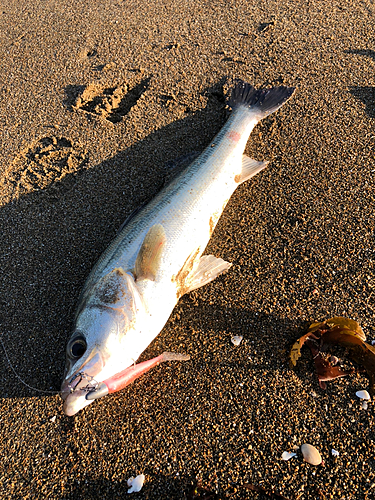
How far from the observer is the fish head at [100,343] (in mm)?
2188

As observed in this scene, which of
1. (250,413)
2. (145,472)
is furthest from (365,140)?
(145,472)

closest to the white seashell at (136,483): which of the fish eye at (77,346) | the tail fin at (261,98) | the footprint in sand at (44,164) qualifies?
the fish eye at (77,346)

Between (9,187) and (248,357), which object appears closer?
(248,357)

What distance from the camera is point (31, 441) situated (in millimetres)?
2492

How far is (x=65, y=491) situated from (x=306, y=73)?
5.17 metres

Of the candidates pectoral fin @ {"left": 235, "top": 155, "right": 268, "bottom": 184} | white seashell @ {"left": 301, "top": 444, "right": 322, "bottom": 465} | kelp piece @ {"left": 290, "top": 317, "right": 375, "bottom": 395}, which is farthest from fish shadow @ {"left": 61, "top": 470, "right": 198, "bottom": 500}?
pectoral fin @ {"left": 235, "top": 155, "right": 268, "bottom": 184}

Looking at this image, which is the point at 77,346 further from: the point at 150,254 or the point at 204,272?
the point at 204,272

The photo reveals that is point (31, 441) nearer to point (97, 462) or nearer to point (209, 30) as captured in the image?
point (97, 462)

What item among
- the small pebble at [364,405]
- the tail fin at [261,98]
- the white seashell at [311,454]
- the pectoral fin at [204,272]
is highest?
the tail fin at [261,98]

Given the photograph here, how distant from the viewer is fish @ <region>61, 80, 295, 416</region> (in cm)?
227

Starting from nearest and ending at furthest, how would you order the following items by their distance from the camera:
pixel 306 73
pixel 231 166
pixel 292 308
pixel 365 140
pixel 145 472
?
pixel 145 472 → pixel 292 308 → pixel 231 166 → pixel 365 140 → pixel 306 73

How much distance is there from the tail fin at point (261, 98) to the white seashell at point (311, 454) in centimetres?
338

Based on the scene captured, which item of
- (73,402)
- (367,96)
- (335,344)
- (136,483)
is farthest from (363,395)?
(367,96)

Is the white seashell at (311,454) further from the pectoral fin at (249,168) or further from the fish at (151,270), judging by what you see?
the pectoral fin at (249,168)
